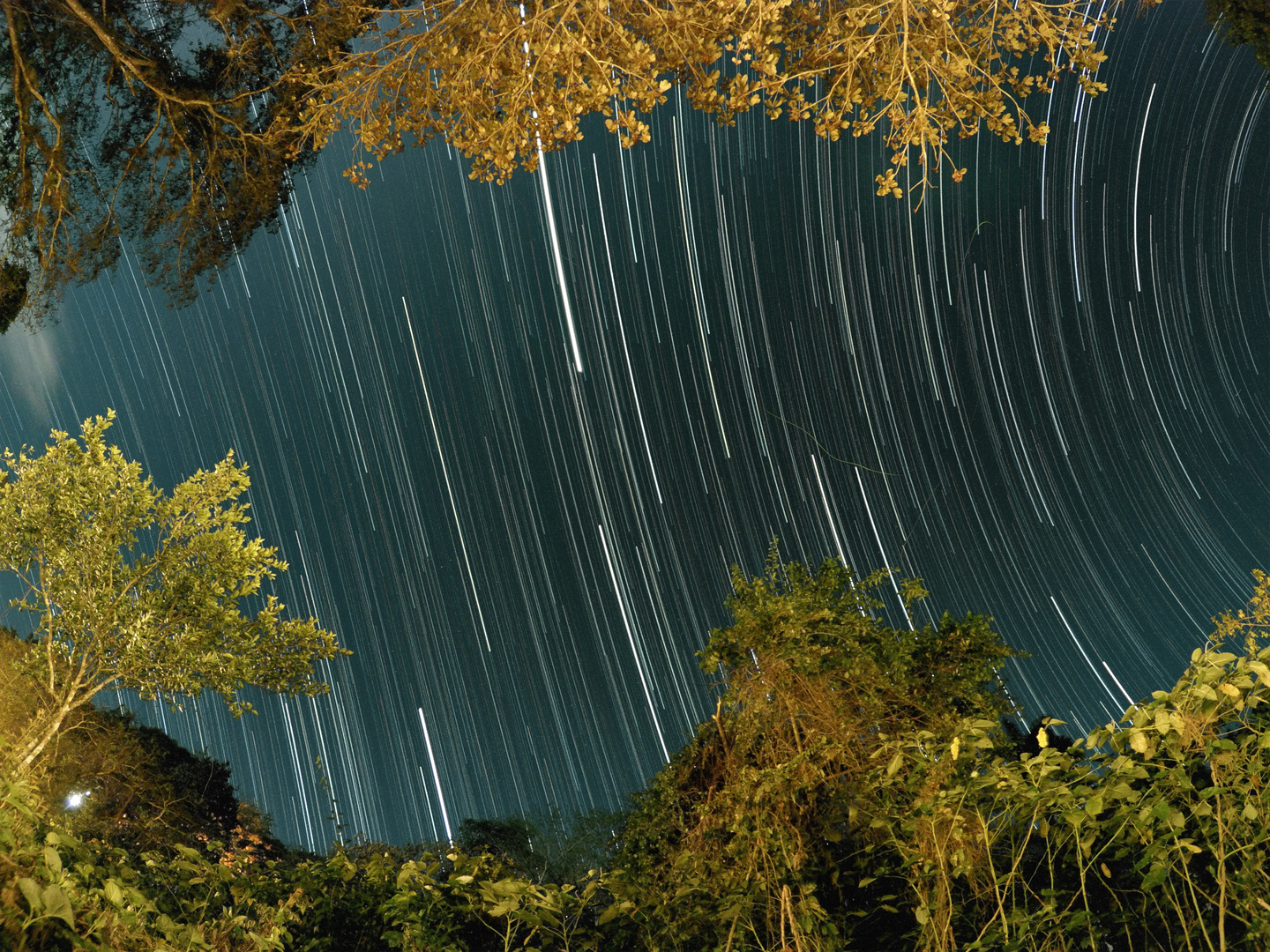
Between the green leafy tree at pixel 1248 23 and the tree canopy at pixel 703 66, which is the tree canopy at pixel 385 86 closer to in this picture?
the tree canopy at pixel 703 66

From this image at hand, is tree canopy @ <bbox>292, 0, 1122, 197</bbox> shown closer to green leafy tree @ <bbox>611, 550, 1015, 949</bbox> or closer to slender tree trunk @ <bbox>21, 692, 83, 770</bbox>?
green leafy tree @ <bbox>611, 550, 1015, 949</bbox>

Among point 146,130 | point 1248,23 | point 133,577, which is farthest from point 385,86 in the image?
point 1248,23

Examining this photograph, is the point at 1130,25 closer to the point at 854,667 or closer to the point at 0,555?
the point at 854,667

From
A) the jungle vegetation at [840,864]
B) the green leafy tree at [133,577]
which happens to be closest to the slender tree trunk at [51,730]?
the green leafy tree at [133,577]

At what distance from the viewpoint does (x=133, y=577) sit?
31.6 ft

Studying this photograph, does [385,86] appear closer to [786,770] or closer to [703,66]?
[703,66]

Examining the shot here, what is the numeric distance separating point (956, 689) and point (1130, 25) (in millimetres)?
8451

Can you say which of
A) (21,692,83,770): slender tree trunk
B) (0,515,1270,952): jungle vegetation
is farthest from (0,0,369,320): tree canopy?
A: (0,515,1270,952): jungle vegetation

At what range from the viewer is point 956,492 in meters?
11.6

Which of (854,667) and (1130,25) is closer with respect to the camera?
(854,667)

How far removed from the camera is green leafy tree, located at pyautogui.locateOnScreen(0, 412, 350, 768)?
9.23 metres

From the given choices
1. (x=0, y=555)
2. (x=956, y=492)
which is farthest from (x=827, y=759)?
(x=0, y=555)

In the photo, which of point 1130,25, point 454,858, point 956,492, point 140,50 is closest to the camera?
point 454,858

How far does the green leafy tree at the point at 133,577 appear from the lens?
364 inches
